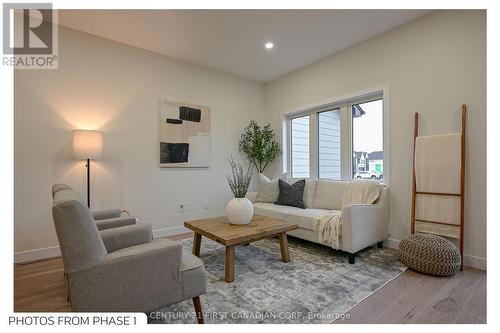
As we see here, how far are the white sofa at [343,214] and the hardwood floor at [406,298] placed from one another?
53cm

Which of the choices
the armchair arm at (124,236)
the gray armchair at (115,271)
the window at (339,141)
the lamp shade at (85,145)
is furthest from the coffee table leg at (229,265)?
the window at (339,141)

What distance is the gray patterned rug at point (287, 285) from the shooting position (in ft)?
5.54

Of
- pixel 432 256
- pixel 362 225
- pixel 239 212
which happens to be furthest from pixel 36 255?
pixel 432 256

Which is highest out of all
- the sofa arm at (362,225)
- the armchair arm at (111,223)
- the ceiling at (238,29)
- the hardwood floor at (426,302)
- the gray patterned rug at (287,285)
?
the ceiling at (238,29)

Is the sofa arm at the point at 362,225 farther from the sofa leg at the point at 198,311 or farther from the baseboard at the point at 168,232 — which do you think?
the baseboard at the point at 168,232

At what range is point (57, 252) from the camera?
291 centimetres

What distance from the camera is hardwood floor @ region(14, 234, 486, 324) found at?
164 cm

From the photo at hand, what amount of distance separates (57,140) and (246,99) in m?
3.07

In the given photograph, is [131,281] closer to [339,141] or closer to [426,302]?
[426,302]

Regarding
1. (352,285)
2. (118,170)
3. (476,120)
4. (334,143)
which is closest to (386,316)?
(352,285)

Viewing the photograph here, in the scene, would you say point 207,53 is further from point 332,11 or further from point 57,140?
point 57,140

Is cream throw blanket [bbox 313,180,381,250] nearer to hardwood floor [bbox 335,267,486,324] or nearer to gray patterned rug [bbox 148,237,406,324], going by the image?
gray patterned rug [bbox 148,237,406,324]

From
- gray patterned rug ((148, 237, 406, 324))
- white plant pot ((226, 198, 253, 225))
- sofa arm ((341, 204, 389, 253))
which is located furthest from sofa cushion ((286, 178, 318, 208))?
white plant pot ((226, 198, 253, 225))

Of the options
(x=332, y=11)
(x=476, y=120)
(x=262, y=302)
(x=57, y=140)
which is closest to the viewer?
(x=262, y=302)
